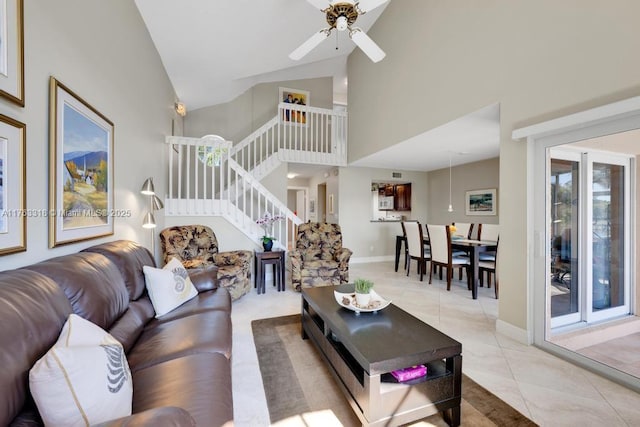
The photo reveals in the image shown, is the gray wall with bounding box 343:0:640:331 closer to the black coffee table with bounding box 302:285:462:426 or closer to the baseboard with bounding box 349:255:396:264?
the black coffee table with bounding box 302:285:462:426

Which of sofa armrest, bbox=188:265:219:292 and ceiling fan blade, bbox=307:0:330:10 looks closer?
ceiling fan blade, bbox=307:0:330:10

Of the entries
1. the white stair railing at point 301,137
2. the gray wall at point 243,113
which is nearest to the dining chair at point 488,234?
the white stair railing at point 301,137

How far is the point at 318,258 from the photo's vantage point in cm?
423

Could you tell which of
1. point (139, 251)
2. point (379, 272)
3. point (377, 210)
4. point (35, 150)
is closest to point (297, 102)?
point (377, 210)

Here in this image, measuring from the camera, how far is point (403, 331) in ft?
Result: 5.37

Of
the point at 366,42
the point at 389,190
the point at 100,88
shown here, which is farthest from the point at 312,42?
the point at 389,190

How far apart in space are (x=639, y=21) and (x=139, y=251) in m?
3.89

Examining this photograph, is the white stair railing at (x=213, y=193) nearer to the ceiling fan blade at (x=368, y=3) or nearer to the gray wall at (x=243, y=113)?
the gray wall at (x=243, y=113)

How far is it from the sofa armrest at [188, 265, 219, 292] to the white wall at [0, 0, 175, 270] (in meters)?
0.73

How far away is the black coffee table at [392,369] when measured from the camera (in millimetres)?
1315

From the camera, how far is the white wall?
129 cm

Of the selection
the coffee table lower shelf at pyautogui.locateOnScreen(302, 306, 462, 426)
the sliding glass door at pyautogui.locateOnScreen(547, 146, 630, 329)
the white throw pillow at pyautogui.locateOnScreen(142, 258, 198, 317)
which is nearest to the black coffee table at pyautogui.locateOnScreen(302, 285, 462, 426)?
the coffee table lower shelf at pyautogui.locateOnScreen(302, 306, 462, 426)

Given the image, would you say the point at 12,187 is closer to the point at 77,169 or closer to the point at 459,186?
the point at 77,169

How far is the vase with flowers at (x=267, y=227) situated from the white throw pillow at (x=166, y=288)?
1828 millimetres
